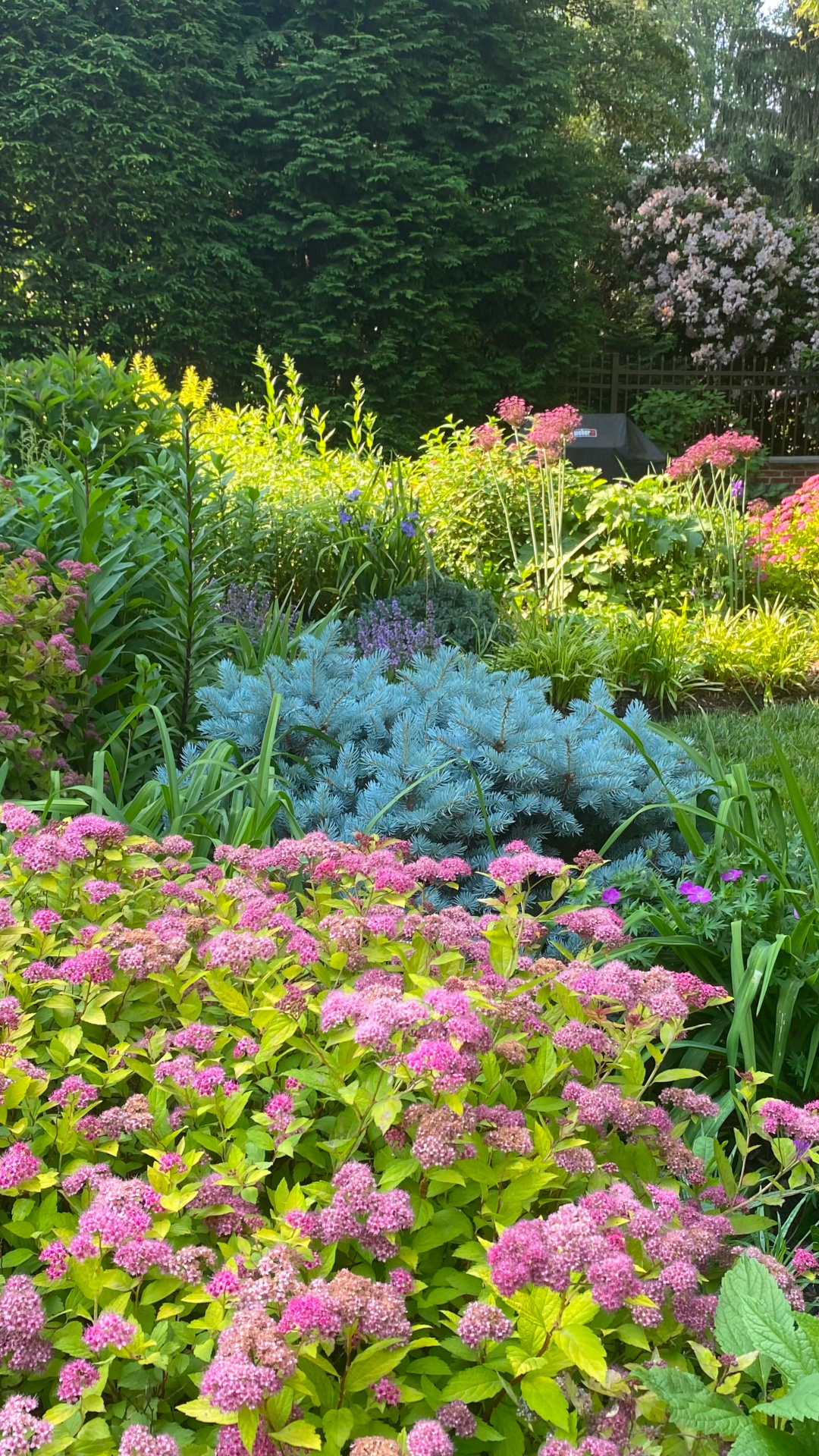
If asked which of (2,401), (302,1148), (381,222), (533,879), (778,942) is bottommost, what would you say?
(533,879)

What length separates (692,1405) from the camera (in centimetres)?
92

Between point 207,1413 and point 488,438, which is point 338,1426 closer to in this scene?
point 207,1413

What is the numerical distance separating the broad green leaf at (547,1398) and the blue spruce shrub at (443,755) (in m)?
1.54

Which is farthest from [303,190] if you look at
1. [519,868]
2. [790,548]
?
[519,868]

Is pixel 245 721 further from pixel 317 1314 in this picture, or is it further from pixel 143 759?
pixel 317 1314

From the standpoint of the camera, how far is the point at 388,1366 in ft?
3.02

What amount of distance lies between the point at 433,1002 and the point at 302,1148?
228 millimetres

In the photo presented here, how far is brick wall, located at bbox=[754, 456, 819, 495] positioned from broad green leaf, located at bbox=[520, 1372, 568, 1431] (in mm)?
15454

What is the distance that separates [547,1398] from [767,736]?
11.5 ft

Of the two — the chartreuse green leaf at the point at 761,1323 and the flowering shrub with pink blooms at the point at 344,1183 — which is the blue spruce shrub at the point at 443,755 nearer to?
the flowering shrub with pink blooms at the point at 344,1183

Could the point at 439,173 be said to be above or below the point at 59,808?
above

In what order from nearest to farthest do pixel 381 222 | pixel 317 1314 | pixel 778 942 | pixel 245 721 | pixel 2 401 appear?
pixel 317 1314 < pixel 778 942 < pixel 245 721 < pixel 2 401 < pixel 381 222

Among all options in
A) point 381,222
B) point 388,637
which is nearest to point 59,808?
point 388,637

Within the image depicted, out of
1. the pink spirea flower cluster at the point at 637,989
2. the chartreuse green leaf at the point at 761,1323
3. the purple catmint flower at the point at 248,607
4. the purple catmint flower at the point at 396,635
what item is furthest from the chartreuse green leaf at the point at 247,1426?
the purple catmint flower at the point at 248,607
